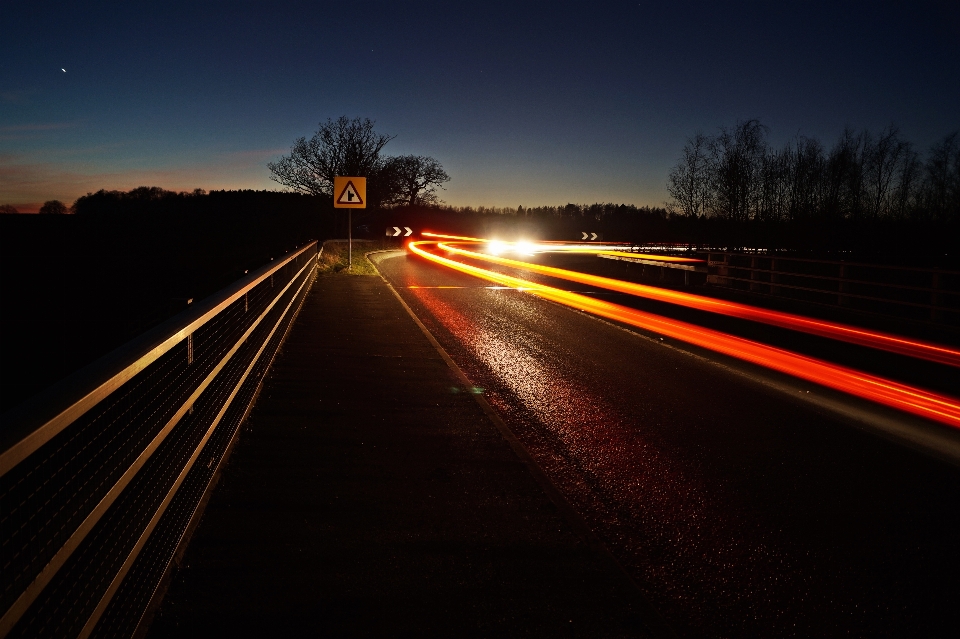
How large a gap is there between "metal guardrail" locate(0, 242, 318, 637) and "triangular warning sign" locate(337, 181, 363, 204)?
19.2 metres

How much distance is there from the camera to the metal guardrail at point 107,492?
2145 mm

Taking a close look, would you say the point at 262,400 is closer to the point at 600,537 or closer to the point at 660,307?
the point at 600,537

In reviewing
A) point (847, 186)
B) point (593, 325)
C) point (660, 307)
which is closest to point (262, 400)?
point (593, 325)

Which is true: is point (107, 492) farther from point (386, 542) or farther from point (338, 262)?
point (338, 262)

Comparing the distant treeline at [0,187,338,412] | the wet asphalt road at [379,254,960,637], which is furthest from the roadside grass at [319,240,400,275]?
the wet asphalt road at [379,254,960,637]

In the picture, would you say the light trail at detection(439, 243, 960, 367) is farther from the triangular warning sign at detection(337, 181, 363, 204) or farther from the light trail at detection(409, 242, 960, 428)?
the triangular warning sign at detection(337, 181, 363, 204)

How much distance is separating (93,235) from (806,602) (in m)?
63.4

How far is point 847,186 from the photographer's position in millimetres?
66750

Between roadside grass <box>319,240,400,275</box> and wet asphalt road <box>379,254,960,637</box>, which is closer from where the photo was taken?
wet asphalt road <box>379,254,960,637</box>

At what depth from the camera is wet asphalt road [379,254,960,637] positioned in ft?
12.6

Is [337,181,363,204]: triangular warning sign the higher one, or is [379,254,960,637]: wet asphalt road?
[337,181,363,204]: triangular warning sign

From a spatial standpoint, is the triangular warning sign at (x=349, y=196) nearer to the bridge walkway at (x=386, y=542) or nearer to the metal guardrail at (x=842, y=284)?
the metal guardrail at (x=842, y=284)

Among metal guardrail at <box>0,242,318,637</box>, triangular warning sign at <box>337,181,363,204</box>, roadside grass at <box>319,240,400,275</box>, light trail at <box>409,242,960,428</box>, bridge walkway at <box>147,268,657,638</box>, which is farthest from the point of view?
roadside grass at <box>319,240,400,275</box>

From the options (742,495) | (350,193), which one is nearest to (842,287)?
(350,193)
